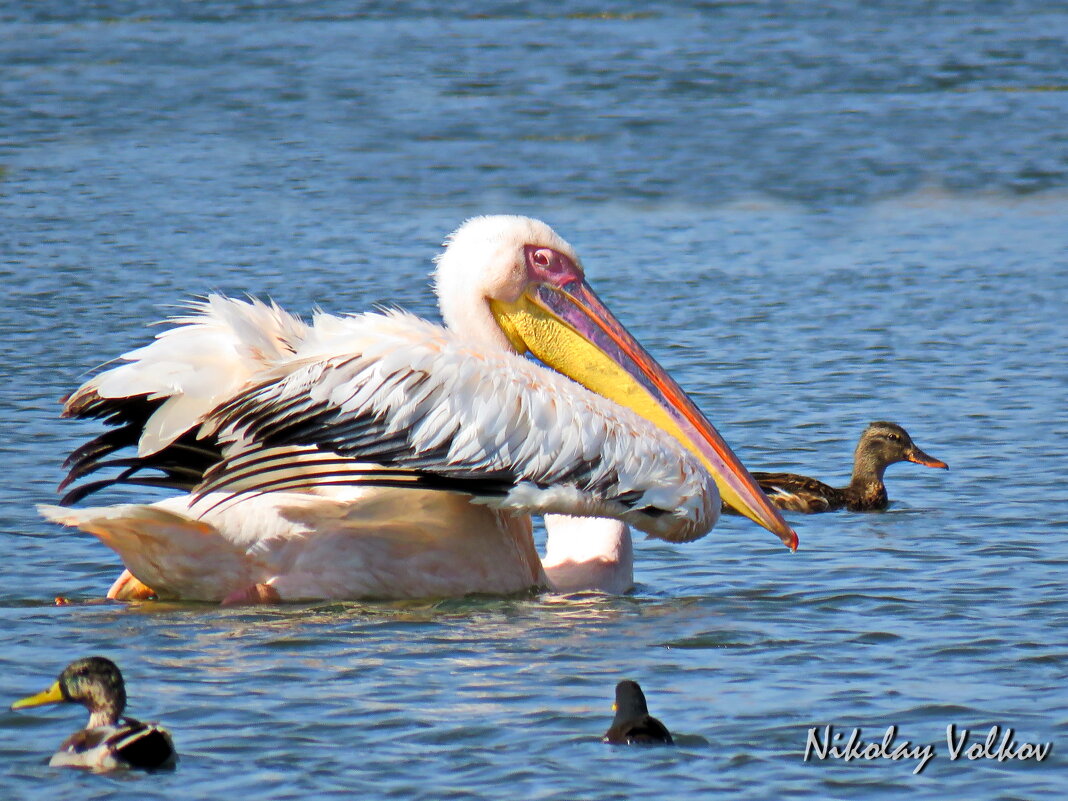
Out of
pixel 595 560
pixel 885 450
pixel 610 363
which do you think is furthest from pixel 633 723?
pixel 885 450

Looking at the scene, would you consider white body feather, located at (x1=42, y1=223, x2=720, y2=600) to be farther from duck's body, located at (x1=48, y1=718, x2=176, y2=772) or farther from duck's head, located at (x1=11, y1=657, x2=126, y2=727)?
duck's body, located at (x1=48, y1=718, x2=176, y2=772)

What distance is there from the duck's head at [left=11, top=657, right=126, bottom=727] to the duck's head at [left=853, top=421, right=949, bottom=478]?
3.51 metres

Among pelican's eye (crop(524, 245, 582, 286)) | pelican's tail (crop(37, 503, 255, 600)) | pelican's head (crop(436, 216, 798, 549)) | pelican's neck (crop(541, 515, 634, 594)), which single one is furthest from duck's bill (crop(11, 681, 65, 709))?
pelican's eye (crop(524, 245, 582, 286))

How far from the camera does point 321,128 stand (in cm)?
1451

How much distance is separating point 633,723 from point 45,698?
122 cm

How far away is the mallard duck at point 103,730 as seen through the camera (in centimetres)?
380

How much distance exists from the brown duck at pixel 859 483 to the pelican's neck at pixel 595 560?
1.22 m

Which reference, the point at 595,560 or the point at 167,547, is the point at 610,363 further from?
the point at 167,547

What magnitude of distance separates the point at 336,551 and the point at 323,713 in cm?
104

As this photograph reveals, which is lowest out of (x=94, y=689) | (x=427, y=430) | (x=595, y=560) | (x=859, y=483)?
(x=859, y=483)

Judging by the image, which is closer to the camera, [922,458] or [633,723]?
[633,723]

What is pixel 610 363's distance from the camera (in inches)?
228

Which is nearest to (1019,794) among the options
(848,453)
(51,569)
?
(51,569)

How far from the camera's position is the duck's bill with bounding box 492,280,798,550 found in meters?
5.64
